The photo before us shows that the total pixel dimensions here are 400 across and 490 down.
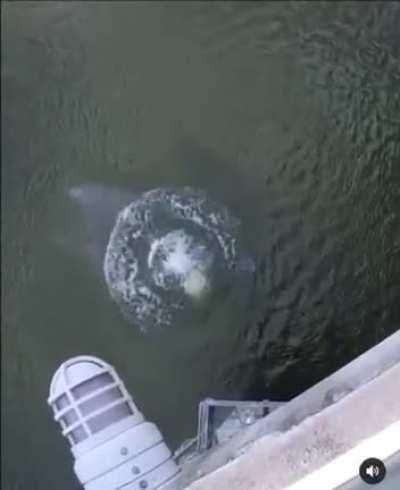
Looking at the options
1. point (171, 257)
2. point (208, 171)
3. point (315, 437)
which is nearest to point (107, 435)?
point (315, 437)

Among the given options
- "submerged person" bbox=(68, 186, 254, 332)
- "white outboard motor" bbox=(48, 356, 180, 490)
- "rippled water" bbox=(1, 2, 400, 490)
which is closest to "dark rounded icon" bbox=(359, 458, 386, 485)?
"white outboard motor" bbox=(48, 356, 180, 490)

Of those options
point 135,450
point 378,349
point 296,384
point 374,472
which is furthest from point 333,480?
point 296,384

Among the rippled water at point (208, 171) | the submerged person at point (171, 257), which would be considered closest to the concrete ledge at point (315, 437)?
the rippled water at point (208, 171)

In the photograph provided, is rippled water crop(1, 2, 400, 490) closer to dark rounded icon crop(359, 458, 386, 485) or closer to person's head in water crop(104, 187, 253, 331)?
person's head in water crop(104, 187, 253, 331)

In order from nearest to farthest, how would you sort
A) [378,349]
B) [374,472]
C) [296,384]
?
[374,472] → [378,349] → [296,384]

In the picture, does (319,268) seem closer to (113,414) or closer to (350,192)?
(350,192)
